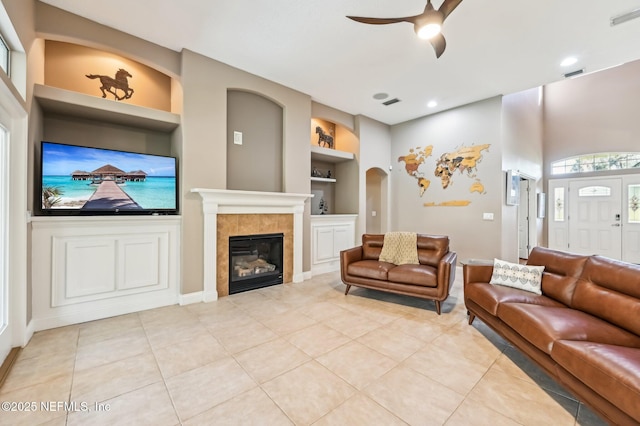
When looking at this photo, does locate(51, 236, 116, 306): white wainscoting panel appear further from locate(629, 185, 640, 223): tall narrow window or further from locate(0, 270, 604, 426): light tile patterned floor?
locate(629, 185, 640, 223): tall narrow window

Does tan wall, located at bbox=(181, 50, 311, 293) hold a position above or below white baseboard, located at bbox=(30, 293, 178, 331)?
above

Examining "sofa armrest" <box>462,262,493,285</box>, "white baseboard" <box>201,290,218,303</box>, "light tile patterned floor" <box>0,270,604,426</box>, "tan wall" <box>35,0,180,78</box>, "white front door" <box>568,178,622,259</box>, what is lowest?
"light tile patterned floor" <box>0,270,604,426</box>

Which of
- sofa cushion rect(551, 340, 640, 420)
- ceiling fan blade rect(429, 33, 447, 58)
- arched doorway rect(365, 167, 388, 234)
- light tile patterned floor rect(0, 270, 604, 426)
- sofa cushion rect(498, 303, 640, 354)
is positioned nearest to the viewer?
sofa cushion rect(551, 340, 640, 420)

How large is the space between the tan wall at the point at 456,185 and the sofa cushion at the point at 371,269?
2.50 m

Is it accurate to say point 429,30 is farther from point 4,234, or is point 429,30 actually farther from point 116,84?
point 4,234

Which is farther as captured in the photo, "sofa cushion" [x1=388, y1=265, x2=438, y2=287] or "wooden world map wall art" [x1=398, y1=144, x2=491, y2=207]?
"wooden world map wall art" [x1=398, y1=144, x2=491, y2=207]

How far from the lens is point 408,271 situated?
3.33 m

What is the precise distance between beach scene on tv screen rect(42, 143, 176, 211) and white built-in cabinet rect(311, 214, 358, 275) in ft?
8.13

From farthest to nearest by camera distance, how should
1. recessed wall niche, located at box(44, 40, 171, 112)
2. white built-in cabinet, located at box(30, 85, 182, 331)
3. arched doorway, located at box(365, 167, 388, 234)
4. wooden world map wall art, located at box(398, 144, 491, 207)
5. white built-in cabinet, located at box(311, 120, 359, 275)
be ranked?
1. arched doorway, located at box(365, 167, 388, 234)
2. wooden world map wall art, located at box(398, 144, 491, 207)
3. white built-in cabinet, located at box(311, 120, 359, 275)
4. recessed wall niche, located at box(44, 40, 171, 112)
5. white built-in cabinet, located at box(30, 85, 182, 331)

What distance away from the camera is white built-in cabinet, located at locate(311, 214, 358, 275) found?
16.3 feet

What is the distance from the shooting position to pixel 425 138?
233 inches

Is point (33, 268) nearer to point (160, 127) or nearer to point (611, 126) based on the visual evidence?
point (160, 127)

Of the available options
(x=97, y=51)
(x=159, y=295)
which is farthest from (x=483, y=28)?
(x=159, y=295)

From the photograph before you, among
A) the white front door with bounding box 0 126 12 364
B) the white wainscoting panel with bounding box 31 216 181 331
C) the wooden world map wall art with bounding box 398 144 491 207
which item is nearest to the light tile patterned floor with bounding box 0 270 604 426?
the white wainscoting panel with bounding box 31 216 181 331
